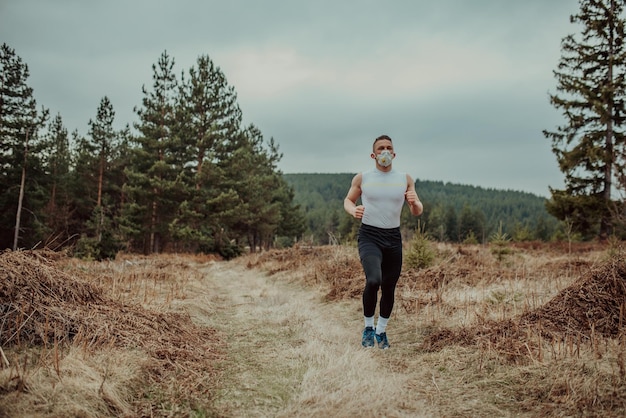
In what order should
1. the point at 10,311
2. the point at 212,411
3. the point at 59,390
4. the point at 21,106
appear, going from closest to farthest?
the point at 59,390 → the point at 212,411 → the point at 10,311 → the point at 21,106

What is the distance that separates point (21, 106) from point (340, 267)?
27261mm

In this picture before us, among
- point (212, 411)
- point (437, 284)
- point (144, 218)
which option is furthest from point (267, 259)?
point (144, 218)

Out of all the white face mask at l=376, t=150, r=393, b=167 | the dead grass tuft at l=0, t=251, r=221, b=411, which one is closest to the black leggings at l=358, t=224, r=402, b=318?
the white face mask at l=376, t=150, r=393, b=167

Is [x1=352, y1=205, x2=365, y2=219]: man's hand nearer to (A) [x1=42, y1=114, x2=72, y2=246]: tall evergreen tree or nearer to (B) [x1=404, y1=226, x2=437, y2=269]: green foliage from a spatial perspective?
(B) [x1=404, y1=226, x2=437, y2=269]: green foliage

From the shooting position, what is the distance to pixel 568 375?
258cm

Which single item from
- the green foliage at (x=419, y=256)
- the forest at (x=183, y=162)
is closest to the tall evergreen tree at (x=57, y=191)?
the forest at (x=183, y=162)

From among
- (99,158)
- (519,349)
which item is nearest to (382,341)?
(519,349)

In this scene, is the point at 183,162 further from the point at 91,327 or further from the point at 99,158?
the point at 91,327

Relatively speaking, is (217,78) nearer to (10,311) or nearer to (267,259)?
(267,259)

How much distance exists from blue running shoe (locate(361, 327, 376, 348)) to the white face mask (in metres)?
1.90

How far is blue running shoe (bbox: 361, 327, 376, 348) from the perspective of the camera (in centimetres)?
407

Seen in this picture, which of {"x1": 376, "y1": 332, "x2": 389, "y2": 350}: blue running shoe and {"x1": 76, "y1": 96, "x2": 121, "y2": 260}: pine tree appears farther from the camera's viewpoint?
{"x1": 76, "y1": 96, "x2": 121, "y2": 260}: pine tree

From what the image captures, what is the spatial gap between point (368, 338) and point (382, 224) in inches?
50.9

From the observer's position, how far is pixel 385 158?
13.7 feet
